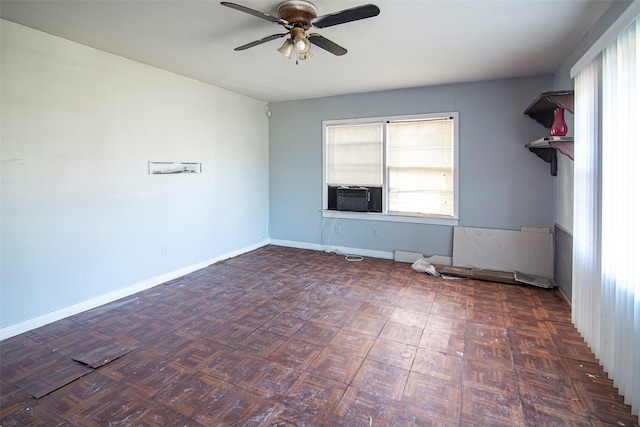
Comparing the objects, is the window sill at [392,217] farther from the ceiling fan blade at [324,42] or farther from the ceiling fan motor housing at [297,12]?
the ceiling fan motor housing at [297,12]

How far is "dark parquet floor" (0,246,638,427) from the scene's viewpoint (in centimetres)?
175

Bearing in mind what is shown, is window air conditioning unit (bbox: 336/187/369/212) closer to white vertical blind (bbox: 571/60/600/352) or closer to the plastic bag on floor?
the plastic bag on floor

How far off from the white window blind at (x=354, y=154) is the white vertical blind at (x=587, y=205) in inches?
100

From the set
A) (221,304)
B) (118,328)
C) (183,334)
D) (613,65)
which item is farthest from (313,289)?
(613,65)

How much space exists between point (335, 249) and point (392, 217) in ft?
3.50

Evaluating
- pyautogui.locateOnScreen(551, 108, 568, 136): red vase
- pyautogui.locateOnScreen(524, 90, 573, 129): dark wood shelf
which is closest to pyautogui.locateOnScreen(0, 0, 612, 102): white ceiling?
pyautogui.locateOnScreen(524, 90, 573, 129): dark wood shelf

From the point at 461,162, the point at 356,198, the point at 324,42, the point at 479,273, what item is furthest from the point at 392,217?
the point at 324,42

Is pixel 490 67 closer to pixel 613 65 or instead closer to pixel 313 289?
pixel 613 65

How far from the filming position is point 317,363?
221cm

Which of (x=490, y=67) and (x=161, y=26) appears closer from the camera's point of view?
(x=161, y=26)

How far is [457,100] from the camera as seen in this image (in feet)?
14.0

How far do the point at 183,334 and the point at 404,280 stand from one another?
2494 millimetres

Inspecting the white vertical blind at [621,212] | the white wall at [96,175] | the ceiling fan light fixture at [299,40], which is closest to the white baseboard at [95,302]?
the white wall at [96,175]

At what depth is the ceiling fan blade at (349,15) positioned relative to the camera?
2006mm
